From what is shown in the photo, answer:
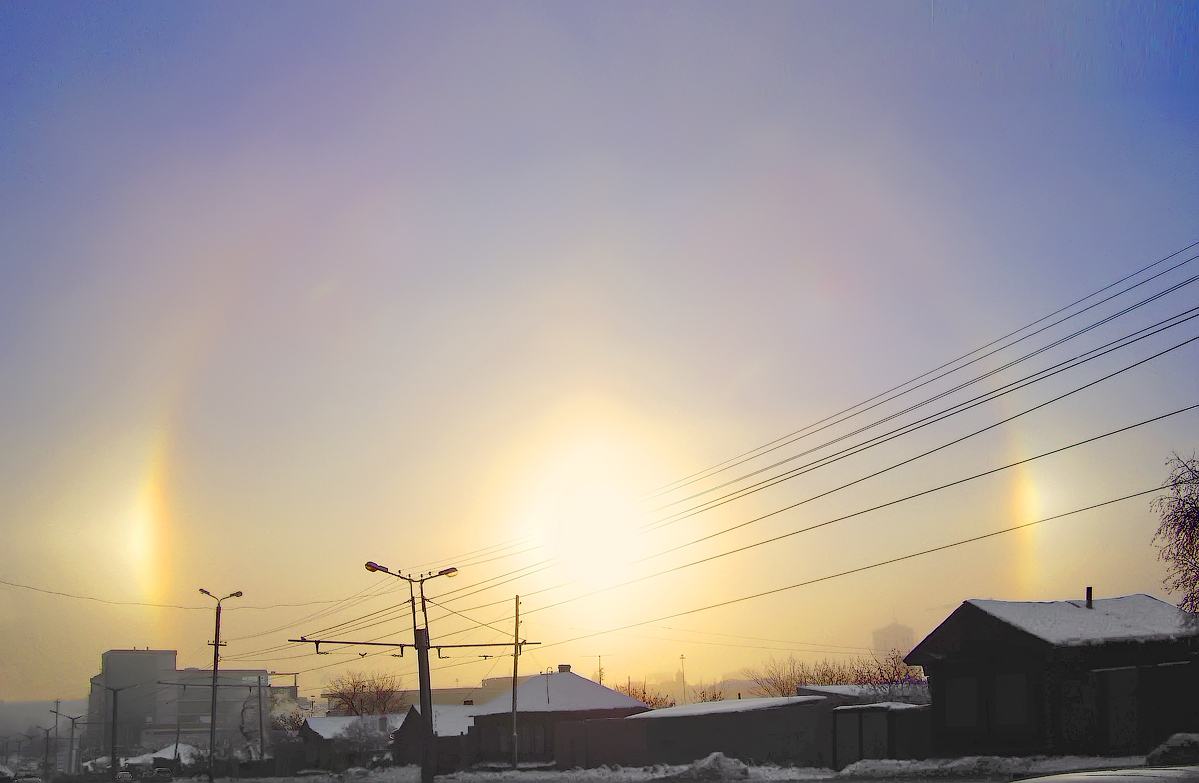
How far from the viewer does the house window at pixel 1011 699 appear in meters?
37.5

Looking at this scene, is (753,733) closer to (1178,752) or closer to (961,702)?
(961,702)

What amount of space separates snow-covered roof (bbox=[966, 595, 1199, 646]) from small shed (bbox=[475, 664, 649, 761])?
39582 millimetres

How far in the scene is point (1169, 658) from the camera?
121 ft

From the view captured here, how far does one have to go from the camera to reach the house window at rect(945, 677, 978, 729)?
1578 inches

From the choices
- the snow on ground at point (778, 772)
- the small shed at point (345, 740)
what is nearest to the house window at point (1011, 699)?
the snow on ground at point (778, 772)

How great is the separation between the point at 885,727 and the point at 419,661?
73.4ft

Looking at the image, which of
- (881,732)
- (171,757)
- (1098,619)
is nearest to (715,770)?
(881,732)

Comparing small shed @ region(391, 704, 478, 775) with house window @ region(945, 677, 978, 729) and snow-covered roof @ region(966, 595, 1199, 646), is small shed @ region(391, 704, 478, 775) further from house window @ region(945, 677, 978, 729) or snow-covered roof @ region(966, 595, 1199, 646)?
snow-covered roof @ region(966, 595, 1199, 646)

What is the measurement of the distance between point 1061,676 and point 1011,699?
8.50 feet

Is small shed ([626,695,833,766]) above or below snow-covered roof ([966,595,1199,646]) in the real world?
below

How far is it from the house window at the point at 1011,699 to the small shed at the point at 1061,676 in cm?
4

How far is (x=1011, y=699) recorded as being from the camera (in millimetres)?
38188

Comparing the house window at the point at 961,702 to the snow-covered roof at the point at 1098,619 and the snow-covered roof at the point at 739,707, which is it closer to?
the snow-covered roof at the point at 1098,619

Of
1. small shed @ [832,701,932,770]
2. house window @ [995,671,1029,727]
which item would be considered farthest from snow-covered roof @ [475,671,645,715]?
house window @ [995,671,1029,727]
